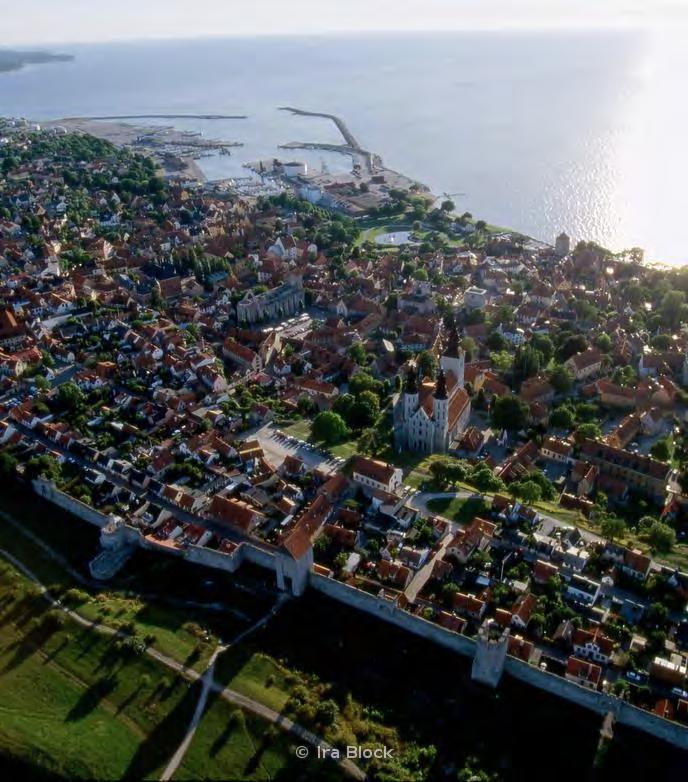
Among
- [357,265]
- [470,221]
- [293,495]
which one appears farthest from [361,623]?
[470,221]

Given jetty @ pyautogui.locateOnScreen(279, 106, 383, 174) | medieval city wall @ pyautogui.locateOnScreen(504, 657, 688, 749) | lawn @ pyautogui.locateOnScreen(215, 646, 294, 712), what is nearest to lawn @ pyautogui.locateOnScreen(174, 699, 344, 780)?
lawn @ pyautogui.locateOnScreen(215, 646, 294, 712)

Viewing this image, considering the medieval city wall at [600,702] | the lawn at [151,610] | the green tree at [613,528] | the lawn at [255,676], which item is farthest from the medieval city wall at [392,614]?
the green tree at [613,528]

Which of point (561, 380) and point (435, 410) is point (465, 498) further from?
point (561, 380)

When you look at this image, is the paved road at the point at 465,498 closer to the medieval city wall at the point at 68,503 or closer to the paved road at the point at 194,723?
the paved road at the point at 194,723

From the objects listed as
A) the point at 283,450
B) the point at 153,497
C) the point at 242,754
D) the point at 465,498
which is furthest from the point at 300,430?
the point at 242,754

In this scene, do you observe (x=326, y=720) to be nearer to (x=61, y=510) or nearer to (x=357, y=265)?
(x=61, y=510)
